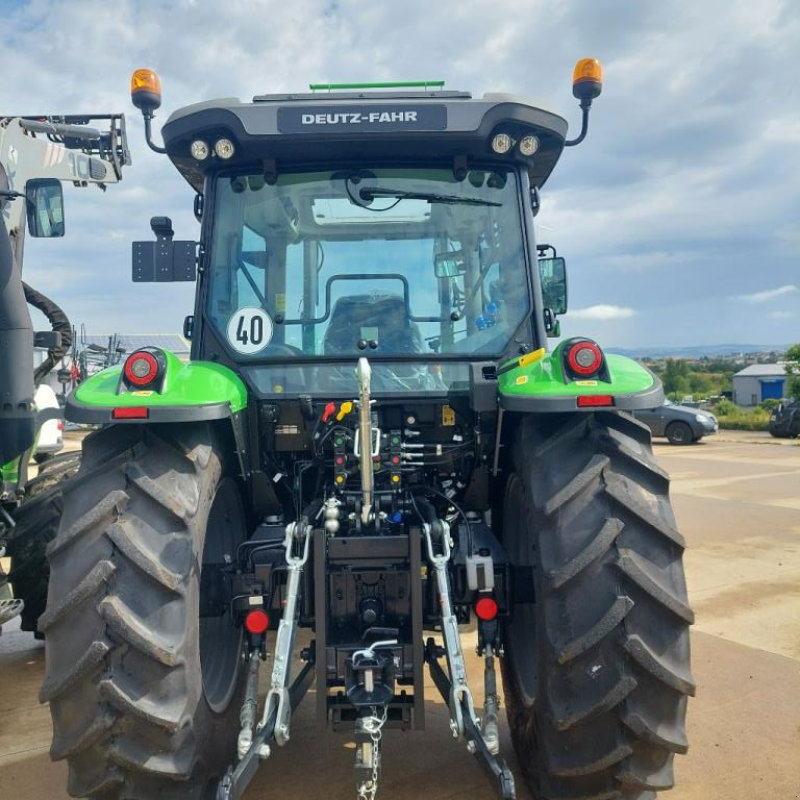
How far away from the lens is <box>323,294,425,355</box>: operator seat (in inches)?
146

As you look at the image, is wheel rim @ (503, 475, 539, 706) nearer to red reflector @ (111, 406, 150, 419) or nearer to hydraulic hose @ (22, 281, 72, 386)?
red reflector @ (111, 406, 150, 419)

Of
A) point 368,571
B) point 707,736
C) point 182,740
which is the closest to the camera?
point 182,740

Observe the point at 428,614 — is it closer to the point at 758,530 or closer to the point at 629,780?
the point at 629,780

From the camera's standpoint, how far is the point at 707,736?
3.93 meters

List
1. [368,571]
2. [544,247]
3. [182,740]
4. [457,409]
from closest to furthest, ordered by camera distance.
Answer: [182,740], [368,571], [457,409], [544,247]

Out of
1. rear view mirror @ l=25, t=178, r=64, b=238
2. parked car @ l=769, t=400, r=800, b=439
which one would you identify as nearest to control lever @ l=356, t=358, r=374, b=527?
rear view mirror @ l=25, t=178, r=64, b=238

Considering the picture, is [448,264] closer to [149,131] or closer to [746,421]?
[149,131]

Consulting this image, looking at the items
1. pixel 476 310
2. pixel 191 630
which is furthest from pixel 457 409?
pixel 191 630

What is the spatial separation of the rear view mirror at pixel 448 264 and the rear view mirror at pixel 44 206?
253 cm

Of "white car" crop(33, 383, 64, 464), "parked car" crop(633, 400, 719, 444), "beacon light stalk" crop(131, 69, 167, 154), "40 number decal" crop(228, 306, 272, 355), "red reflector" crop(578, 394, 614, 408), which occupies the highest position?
"beacon light stalk" crop(131, 69, 167, 154)

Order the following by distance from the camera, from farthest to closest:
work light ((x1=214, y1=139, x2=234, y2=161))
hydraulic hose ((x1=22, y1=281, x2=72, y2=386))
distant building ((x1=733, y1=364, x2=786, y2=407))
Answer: distant building ((x1=733, y1=364, x2=786, y2=407)) < hydraulic hose ((x1=22, y1=281, x2=72, y2=386)) < work light ((x1=214, y1=139, x2=234, y2=161))

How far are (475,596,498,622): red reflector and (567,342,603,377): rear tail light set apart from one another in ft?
3.25

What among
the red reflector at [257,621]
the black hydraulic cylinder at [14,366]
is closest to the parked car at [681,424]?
the black hydraulic cylinder at [14,366]

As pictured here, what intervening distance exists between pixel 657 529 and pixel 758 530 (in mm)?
7488
